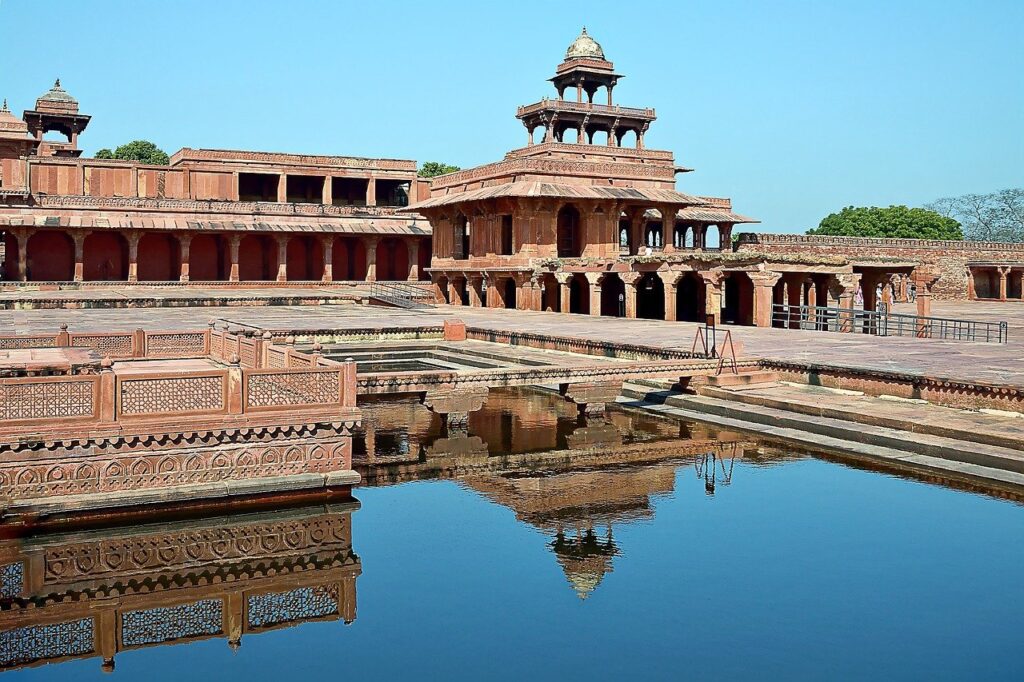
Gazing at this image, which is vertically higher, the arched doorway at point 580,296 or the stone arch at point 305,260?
the stone arch at point 305,260

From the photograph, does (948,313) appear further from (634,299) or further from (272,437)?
(272,437)

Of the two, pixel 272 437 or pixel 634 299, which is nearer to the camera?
pixel 272 437

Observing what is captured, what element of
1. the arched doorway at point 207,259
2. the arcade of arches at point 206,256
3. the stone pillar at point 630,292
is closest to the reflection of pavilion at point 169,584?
the stone pillar at point 630,292

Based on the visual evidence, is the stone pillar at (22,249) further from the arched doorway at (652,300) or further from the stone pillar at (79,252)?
the arched doorway at (652,300)

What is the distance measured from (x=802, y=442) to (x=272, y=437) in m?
6.29

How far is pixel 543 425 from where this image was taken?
14.1 meters

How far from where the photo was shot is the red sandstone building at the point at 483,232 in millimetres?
30500

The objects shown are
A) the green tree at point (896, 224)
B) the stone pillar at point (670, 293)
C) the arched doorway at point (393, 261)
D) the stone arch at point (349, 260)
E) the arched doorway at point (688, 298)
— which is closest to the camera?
the stone pillar at point (670, 293)

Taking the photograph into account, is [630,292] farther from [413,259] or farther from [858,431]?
[858,431]

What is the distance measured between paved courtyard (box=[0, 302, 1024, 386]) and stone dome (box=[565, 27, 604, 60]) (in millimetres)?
13280

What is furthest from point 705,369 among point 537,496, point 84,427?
point 84,427

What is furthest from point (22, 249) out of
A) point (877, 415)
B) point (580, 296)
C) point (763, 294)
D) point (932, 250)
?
point (932, 250)

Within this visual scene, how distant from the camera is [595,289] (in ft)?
101

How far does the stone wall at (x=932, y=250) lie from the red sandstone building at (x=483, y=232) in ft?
0.22
